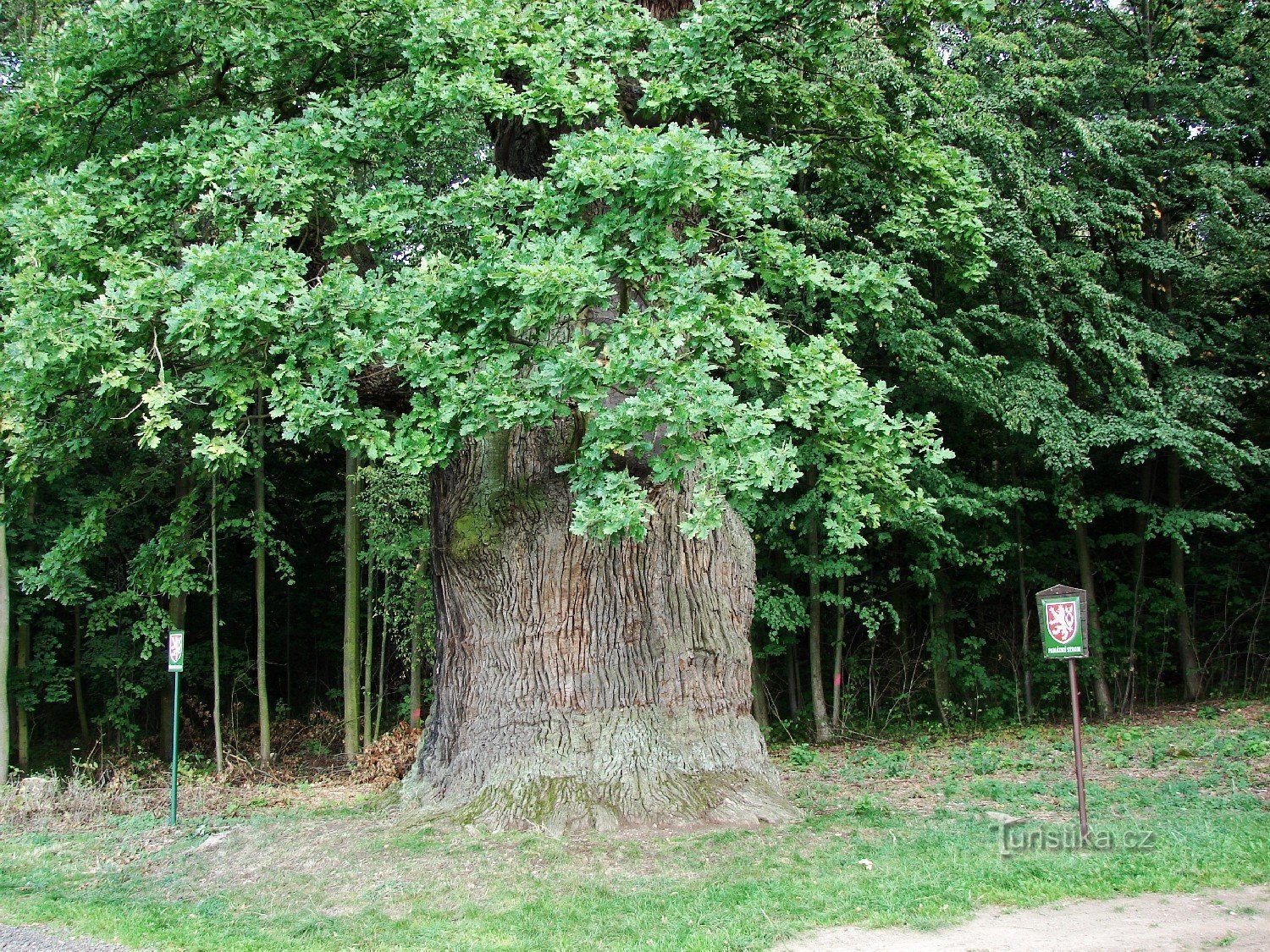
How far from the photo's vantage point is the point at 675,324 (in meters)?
5.90

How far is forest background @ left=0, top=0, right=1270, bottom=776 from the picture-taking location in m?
6.50

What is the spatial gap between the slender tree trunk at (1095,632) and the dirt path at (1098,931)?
1099 centimetres

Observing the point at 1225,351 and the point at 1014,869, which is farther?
the point at 1225,351

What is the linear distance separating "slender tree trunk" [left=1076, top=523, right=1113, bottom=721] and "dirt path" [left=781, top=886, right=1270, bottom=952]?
10987 millimetres

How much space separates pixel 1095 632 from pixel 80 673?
54.0 feet

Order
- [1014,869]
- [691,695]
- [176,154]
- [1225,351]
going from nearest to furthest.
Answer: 1. [1014,869]
2. [176,154]
3. [691,695]
4. [1225,351]

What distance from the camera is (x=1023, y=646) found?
668 inches

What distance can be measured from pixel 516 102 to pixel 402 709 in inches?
458

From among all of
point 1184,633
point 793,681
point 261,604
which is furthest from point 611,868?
point 1184,633

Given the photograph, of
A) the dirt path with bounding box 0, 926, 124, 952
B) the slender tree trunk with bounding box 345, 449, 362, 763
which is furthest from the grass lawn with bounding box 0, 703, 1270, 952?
the slender tree trunk with bounding box 345, 449, 362, 763

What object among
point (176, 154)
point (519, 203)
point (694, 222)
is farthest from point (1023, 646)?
point (176, 154)

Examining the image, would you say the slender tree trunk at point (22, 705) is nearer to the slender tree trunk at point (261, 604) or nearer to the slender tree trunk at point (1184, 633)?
the slender tree trunk at point (261, 604)

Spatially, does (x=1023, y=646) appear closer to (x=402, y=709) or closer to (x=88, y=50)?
(x=402, y=709)

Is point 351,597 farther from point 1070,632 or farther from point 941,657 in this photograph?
point 1070,632
